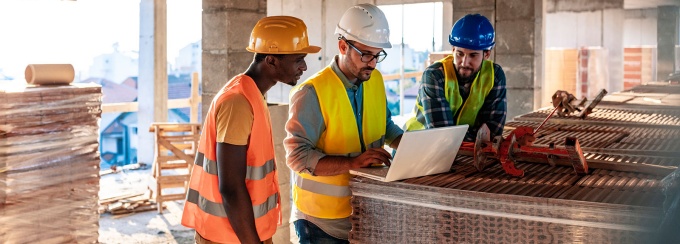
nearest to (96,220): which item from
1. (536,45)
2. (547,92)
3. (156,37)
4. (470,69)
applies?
(470,69)

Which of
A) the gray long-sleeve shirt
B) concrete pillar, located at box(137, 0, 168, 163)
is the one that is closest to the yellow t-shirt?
the gray long-sleeve shirt

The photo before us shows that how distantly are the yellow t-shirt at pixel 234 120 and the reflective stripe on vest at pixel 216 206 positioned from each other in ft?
1.03

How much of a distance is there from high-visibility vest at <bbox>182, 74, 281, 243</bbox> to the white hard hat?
56cm

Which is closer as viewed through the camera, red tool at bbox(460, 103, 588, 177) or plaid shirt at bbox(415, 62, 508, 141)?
red tool at bbox(460, 103, 588, 177)

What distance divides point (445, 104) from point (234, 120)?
152cm

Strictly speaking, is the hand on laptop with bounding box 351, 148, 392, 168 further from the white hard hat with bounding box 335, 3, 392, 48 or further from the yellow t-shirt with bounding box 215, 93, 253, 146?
the white hard hat with bounding box 335, 3, 392, 48

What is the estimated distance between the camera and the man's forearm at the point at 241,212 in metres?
3.04

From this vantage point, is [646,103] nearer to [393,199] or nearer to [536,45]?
[536,45]

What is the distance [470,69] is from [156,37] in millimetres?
11661

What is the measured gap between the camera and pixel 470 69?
4.30 metres

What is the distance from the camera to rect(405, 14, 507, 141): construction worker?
420 cm

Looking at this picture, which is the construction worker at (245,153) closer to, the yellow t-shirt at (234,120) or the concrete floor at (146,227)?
the yellow t-shirt at (234,120)

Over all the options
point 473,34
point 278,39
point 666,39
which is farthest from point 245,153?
point 666,39

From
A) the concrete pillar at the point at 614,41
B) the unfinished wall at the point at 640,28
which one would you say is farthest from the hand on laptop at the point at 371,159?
the unfinished wall at the point at 640,28
